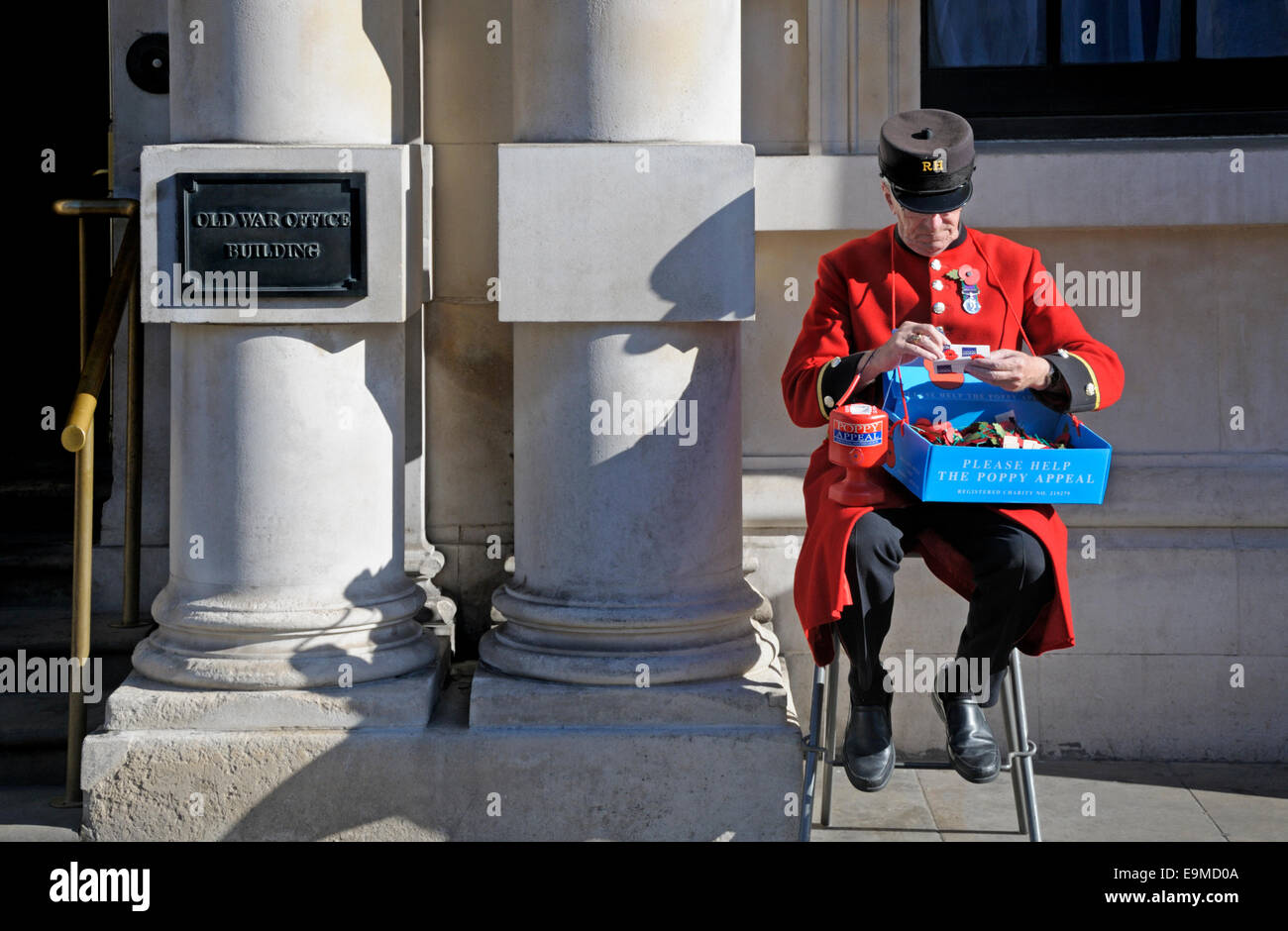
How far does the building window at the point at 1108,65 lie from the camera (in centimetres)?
558

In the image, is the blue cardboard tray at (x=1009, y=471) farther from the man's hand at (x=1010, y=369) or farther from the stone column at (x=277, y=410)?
the stone column at (x=277, y=410)

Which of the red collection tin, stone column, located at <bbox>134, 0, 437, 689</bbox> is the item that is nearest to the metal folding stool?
the red collection tin

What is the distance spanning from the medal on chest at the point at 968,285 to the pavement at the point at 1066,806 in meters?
1.58

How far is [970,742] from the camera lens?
4.08m

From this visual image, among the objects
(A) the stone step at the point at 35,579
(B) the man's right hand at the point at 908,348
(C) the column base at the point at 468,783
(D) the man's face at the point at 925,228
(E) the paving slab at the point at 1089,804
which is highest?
(D) the man's face at the point at 925,228

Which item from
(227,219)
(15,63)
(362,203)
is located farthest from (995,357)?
(15,63)

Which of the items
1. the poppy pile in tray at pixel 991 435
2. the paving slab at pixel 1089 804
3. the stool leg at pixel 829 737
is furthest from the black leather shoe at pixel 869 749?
the paving slab at pixel 1089 804

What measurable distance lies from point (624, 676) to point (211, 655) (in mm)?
1174

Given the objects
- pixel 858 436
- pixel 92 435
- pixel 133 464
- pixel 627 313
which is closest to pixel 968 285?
pixel 858 436

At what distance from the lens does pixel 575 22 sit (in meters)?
4.56

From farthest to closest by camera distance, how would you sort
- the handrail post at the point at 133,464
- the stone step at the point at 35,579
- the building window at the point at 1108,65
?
the stone step at the point at 35,579 → the building window at the point at 1108,65 → the handrail post at the point at 133,464

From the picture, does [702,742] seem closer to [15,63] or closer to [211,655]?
[211,655]

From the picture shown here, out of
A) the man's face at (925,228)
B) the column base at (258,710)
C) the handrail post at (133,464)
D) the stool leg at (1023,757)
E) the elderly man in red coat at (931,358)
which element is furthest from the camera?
the handrail post at (133,464)

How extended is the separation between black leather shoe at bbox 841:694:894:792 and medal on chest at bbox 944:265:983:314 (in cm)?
107
